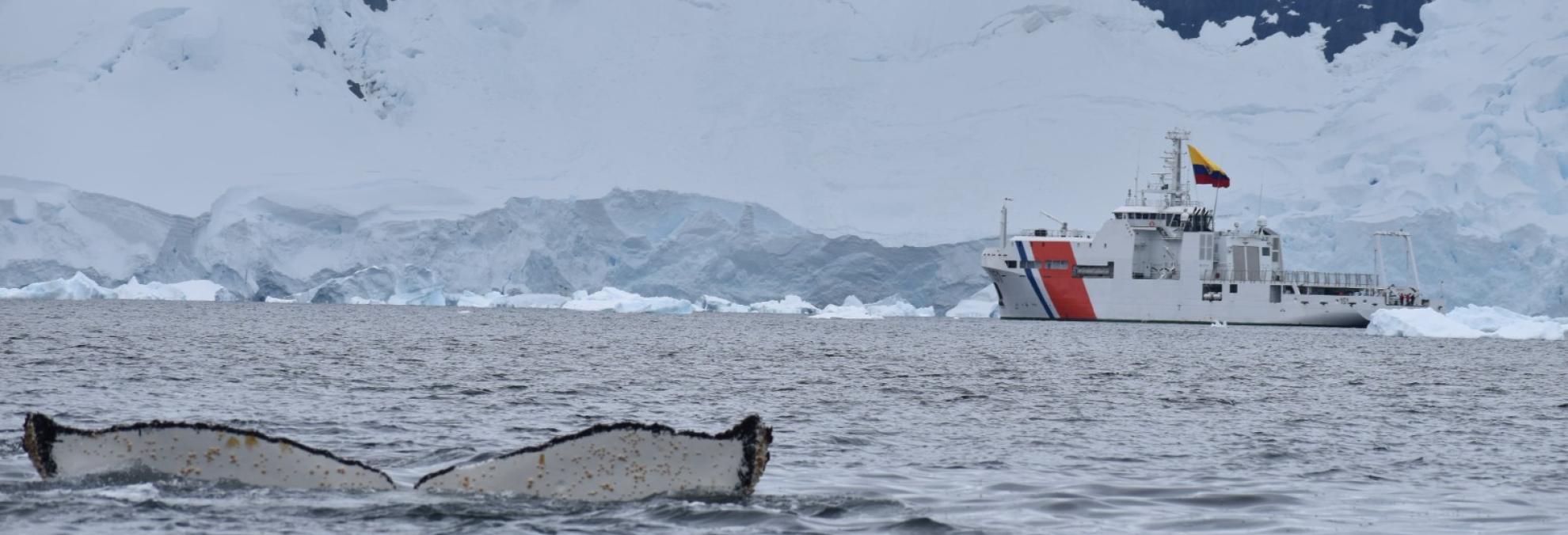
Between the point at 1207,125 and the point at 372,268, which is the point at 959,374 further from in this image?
the point at 1207,125

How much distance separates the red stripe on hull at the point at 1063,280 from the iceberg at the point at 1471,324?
16.7 metres

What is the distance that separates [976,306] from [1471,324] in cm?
2895

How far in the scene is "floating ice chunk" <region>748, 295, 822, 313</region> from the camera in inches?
3327

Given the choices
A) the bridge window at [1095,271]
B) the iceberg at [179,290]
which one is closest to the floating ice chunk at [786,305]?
the bridge window at [1095,271]

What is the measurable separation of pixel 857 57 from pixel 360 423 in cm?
10807

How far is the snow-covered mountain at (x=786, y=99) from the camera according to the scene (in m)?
103

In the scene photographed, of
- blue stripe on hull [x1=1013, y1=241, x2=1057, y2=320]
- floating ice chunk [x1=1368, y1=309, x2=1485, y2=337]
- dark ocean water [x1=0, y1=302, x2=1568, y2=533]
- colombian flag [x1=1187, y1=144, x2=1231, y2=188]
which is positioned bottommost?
dark ocean water [x1=0, y1=302, x2=1568, y2=533]

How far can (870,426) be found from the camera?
19.4m

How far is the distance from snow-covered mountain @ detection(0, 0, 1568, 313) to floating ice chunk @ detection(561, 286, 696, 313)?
37.5 feet

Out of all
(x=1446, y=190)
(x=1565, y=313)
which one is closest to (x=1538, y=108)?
(x=1446, y=190)

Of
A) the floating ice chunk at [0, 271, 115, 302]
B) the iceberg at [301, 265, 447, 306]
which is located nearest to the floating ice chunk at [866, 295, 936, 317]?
the iceberg at [301, 265, 447, 306]

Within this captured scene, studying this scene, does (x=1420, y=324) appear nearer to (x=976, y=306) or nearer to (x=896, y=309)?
(x=896, y=309)

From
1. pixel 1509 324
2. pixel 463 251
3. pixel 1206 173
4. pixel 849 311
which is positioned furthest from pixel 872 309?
pixel 1509 324

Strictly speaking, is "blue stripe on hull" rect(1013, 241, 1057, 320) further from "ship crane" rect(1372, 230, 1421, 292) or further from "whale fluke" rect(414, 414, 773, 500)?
"whale fluke" rect(414, 414, 773, 500)
